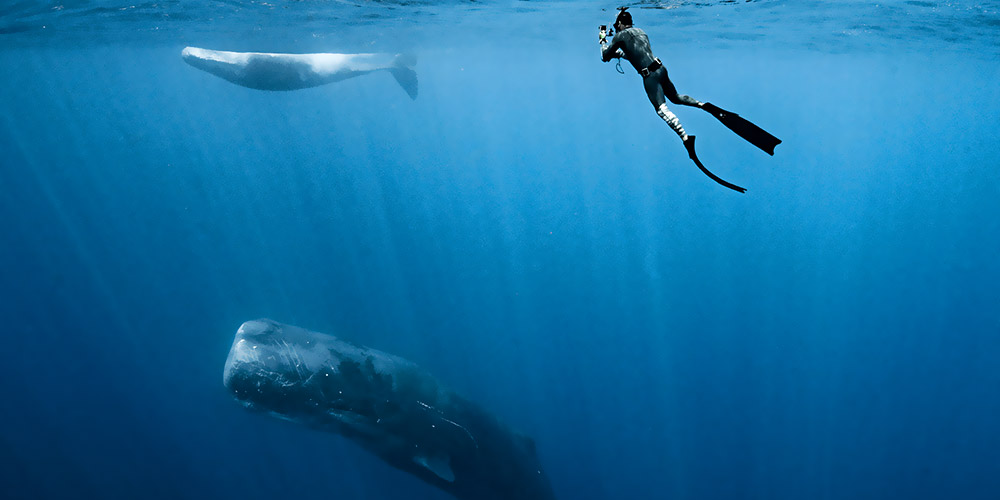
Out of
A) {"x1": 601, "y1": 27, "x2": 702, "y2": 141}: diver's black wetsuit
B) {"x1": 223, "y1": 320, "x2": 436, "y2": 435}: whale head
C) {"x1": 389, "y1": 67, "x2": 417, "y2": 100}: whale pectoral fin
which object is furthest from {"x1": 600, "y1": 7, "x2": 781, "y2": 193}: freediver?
{"x1": 389, "y1": 67, "x2": 417, "y2": 100}: whale pectoral fin

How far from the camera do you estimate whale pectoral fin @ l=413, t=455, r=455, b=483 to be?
840 centimetres

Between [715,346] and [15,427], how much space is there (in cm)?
2821

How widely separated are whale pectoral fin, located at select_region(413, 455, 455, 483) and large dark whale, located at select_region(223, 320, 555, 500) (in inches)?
0.6

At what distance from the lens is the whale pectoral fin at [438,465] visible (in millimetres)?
8398

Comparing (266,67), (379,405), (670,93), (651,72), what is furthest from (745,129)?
(266,67)

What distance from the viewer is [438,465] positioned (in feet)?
28.1

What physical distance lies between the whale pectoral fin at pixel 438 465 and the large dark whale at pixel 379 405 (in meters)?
0.02

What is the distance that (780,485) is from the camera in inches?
605

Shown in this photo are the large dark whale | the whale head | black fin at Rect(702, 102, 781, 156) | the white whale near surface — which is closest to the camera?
black fin at Rect(702, 102, 781, 156)

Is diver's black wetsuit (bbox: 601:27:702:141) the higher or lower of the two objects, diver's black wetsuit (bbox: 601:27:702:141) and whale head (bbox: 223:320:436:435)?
the higher

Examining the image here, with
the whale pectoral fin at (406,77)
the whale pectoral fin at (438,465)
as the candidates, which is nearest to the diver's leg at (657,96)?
the whale pectoral fin at (438,465)

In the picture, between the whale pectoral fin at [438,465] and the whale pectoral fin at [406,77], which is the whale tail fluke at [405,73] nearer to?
the whale pectoral fin at [406,77]

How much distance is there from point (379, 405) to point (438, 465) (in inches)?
58.5

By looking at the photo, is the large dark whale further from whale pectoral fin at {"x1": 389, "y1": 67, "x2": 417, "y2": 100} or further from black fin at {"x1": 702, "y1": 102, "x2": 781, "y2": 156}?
whale pectoral fin at {"x1": 389, "y1": 67, "x2": 417, "y2": 100}
